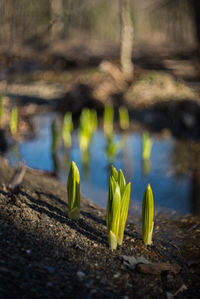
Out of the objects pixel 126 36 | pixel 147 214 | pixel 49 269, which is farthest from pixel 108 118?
pixel 126 36

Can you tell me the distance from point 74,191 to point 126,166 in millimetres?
1975

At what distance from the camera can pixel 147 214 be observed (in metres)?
2.01

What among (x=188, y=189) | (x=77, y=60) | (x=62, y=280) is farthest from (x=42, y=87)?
(x=62, y=280)

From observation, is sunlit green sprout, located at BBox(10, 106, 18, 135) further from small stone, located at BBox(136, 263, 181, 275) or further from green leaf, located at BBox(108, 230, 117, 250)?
small stone, located at BBox(136, 263, 181, 275)

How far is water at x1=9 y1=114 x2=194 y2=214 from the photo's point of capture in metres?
3.25

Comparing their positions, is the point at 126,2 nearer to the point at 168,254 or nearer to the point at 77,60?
the point at 77,60

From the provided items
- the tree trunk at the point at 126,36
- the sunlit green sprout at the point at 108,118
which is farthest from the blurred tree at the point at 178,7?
the sunlit green sprout at the point at 108,118

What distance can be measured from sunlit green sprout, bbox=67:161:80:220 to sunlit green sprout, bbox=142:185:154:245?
1.53ft

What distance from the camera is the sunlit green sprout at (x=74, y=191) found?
2.17 meters

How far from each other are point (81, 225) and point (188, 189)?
165 centimetres

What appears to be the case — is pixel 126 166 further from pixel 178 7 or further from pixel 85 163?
pixel 178 7

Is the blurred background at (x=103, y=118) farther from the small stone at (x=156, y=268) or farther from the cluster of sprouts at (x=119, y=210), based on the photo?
the small stone at (x=156, y=268)

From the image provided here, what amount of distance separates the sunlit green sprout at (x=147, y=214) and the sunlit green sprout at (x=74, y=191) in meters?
0.47

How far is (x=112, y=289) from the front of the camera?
5.08ft
